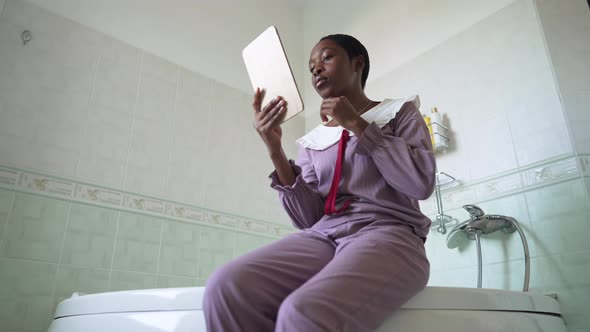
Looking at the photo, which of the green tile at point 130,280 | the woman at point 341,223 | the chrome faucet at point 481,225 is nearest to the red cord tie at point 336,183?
the woman at point 341,223

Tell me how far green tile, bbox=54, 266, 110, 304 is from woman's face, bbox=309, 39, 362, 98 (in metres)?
1.11

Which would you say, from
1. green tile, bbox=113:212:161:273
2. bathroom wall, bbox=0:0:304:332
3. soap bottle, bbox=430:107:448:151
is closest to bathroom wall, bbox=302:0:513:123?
soap bottle, bbox=430:107:448:151

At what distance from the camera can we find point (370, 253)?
2.47 ft

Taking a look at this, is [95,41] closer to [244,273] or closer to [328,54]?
[328,54]

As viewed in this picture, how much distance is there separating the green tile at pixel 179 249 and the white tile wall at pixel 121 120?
13 centimetres

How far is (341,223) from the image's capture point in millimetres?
921

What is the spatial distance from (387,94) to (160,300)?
1.59m

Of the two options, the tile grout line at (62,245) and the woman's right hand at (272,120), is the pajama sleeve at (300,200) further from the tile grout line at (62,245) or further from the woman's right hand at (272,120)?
the tile grout line at (62,245)

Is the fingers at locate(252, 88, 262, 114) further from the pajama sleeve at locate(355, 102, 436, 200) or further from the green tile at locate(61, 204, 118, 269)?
the green tile at locate(61, 204, 118, 269)

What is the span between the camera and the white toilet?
86 cm

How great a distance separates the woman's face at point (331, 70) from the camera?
1.13 metres

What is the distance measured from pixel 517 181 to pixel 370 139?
3.04 ft

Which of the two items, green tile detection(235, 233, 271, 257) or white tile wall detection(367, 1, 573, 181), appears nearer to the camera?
white tile wall detection(367, 1, 573, 181)

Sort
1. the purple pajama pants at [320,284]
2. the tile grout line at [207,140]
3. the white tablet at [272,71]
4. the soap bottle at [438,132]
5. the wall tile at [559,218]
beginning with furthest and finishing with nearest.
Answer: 1. the tile grout line at [207,140]
2. the soap bottle at [438,132]
3. the wall tile at [559,218]
4. the white tablet at [272,71]
5. the purple pajama pants at [320,284]
